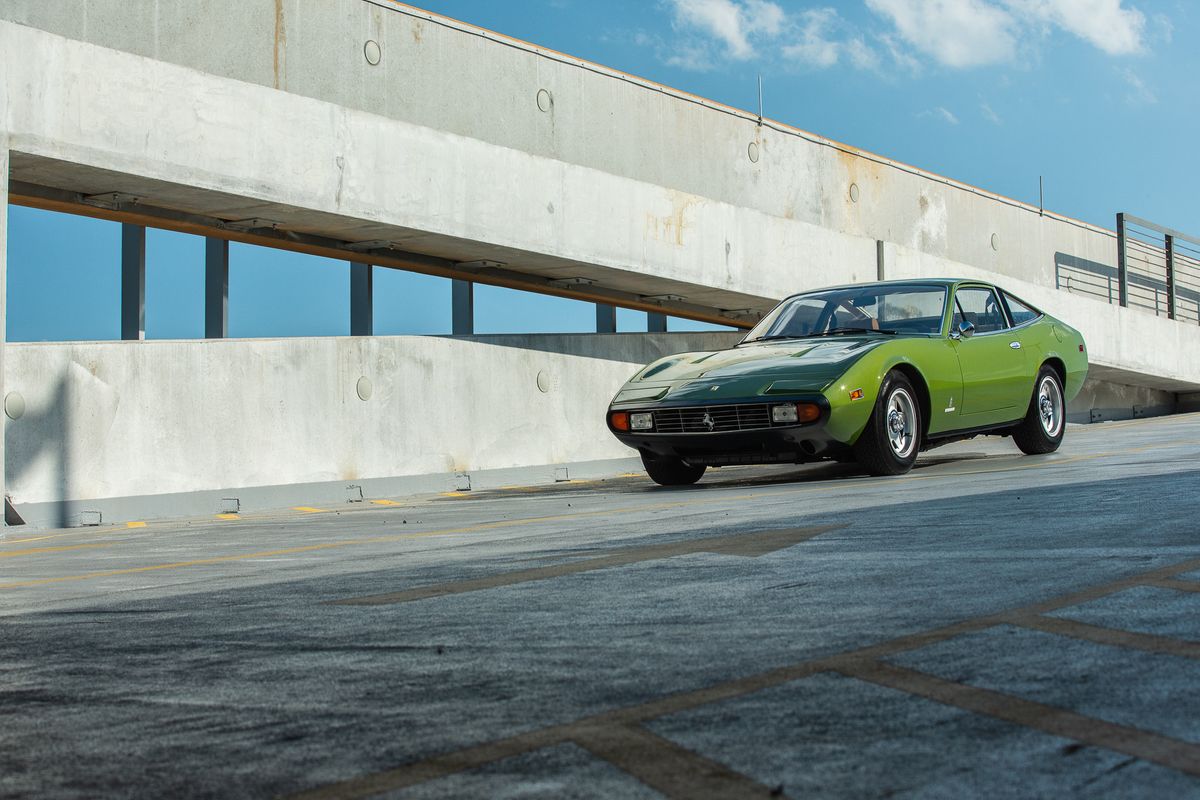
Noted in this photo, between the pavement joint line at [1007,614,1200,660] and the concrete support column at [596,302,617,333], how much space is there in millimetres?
13267

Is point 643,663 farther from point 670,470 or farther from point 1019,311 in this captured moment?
point 1019,311

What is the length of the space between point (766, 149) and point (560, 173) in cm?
372

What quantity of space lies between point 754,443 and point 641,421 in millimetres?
875

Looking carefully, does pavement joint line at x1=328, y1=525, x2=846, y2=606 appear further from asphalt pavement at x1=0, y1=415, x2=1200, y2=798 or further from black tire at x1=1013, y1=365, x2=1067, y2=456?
black tire at x1=1013, y1=365, x2=1067, y2=456

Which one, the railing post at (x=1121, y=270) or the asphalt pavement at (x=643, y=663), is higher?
the railing post at (x=1121, y=270)

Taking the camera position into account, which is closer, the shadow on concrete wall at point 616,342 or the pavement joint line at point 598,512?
the pavement joint line at point 598,512

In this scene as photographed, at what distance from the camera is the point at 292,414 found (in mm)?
11312

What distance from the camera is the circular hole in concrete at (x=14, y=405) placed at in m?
9.34

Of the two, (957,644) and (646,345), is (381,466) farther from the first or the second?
(957,644)

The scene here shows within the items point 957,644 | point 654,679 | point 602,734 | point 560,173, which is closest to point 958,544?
point 957,644

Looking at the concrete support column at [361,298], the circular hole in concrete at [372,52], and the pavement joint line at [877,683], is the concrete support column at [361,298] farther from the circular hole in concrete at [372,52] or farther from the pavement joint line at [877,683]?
the pavement joint line at [877,683]

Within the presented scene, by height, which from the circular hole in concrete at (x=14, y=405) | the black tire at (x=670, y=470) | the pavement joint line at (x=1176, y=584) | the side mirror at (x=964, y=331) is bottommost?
the pavement joint line at (x=1176, y=584)

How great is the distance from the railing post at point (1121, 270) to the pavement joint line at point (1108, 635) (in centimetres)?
2173

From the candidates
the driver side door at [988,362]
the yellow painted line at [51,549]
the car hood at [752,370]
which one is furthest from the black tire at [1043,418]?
the yellow painted line at [51,549]
